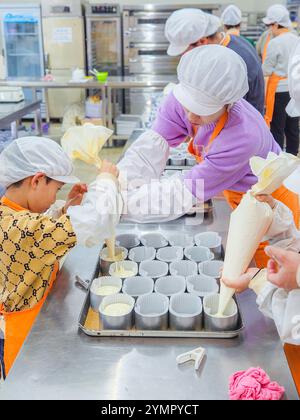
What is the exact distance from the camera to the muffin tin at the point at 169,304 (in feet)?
3.66

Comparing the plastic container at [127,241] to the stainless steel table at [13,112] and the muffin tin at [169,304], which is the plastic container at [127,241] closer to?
the muffin tin at [169,304]

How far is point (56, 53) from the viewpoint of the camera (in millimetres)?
6773

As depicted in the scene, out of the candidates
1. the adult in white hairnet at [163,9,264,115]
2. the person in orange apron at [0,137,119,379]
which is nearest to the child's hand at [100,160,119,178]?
the person in orange apron at [0,137,119,379]

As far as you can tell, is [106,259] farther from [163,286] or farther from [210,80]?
[210,80]

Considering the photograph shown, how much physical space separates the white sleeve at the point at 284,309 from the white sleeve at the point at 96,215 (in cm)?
46

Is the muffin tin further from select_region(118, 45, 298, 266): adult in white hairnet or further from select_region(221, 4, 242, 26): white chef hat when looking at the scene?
select_region(221, 4, 242, 26): white chef hat

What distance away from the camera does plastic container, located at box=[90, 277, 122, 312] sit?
1.24 m

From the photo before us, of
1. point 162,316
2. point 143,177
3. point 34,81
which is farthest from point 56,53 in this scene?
point 162,316

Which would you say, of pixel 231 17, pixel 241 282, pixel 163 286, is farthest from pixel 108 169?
pixel 231 17

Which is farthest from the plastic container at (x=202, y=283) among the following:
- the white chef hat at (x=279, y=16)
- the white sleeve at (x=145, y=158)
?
the white chef hat at (x=279, y=16)

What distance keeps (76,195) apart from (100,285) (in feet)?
1.31

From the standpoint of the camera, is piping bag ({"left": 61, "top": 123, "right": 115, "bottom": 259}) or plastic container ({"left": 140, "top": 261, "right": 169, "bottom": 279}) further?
piping bag ({"left": 61, "top": 123, "right": 115, "bottom": 259})

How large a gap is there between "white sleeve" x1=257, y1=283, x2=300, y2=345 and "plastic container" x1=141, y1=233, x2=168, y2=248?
53cm
